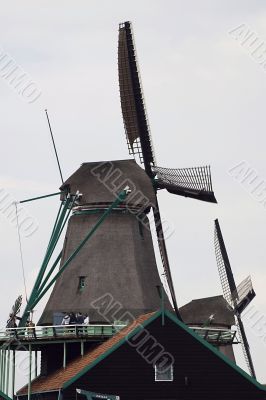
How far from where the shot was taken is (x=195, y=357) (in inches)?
1810

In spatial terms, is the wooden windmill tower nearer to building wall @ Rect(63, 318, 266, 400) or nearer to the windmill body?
the windmill body

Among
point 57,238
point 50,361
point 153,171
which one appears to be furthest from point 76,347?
point 153,171

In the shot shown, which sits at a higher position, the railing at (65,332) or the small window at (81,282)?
the small window at (81,282)

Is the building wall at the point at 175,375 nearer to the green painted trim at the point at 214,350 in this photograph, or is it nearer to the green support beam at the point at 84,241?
the green painted trim at the point at 214,350

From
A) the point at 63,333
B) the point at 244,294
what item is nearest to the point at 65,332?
the point at 63,333

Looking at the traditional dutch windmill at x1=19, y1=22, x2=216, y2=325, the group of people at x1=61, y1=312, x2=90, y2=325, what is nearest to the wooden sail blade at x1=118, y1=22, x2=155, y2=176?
the traditional dutch windmill at x1=19, y1=22, x2=216, y2=325

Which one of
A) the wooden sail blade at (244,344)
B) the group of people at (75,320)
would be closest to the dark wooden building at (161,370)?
the group of people at (75,320)

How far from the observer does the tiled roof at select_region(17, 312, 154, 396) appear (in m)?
45.9

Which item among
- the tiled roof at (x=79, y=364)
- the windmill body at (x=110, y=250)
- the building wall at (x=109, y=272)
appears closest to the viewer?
the tiled roof at (x=79, y=364)

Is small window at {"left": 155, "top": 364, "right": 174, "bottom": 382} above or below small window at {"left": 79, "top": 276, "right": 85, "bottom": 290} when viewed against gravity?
below

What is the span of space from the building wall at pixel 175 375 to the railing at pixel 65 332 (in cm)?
448

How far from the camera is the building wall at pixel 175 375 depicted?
45.2 m

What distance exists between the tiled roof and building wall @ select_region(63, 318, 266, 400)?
63 cm

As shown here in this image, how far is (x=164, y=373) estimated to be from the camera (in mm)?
45875
